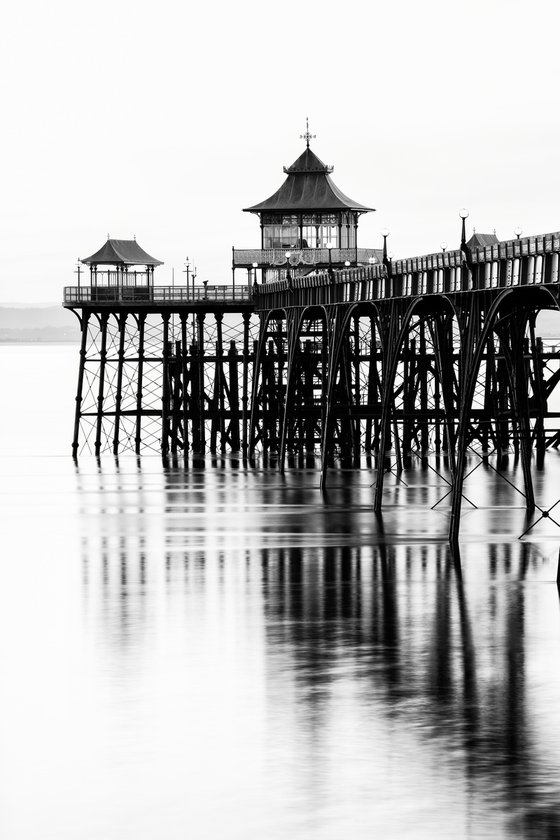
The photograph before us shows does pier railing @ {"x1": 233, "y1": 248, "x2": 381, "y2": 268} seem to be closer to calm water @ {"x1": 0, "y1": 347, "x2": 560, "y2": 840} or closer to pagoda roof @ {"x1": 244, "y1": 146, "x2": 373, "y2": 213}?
pagoda roof @ {"x1": 244, "y1": 146, "x2": 373, "y2": 213}

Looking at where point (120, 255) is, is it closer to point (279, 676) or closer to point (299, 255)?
point (299, 255)

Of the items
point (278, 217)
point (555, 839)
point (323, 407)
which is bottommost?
point (555, 839)

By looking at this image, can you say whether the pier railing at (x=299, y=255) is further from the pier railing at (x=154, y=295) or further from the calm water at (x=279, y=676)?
the calm water at (x=279, y=676)

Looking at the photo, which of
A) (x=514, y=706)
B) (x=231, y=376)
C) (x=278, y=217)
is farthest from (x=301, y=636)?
(x=278, y=217)

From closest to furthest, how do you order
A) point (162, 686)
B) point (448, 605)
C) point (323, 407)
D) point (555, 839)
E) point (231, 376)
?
1. point (555, 839)
2. point (162, 686)
3. point (448, 605)
4. point (323, 407)
5. point (231, 376)

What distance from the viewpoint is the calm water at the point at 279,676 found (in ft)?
51.1

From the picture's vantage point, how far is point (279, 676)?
2103 centimetres

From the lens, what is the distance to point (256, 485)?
46.6 metres

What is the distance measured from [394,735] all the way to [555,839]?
369 cm

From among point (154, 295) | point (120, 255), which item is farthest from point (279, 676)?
point (120, 255)

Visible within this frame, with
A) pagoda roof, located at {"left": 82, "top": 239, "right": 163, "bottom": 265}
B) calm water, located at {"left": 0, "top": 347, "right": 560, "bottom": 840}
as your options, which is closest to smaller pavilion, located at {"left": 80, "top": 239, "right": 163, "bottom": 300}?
pagoda roof, located at {"left": 82, "top": 239, "right": 163, "bottom": 265}

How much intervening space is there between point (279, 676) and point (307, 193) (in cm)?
4761

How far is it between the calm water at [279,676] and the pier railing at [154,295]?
2335 cm

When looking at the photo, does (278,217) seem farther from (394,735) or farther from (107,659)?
(394,735)
